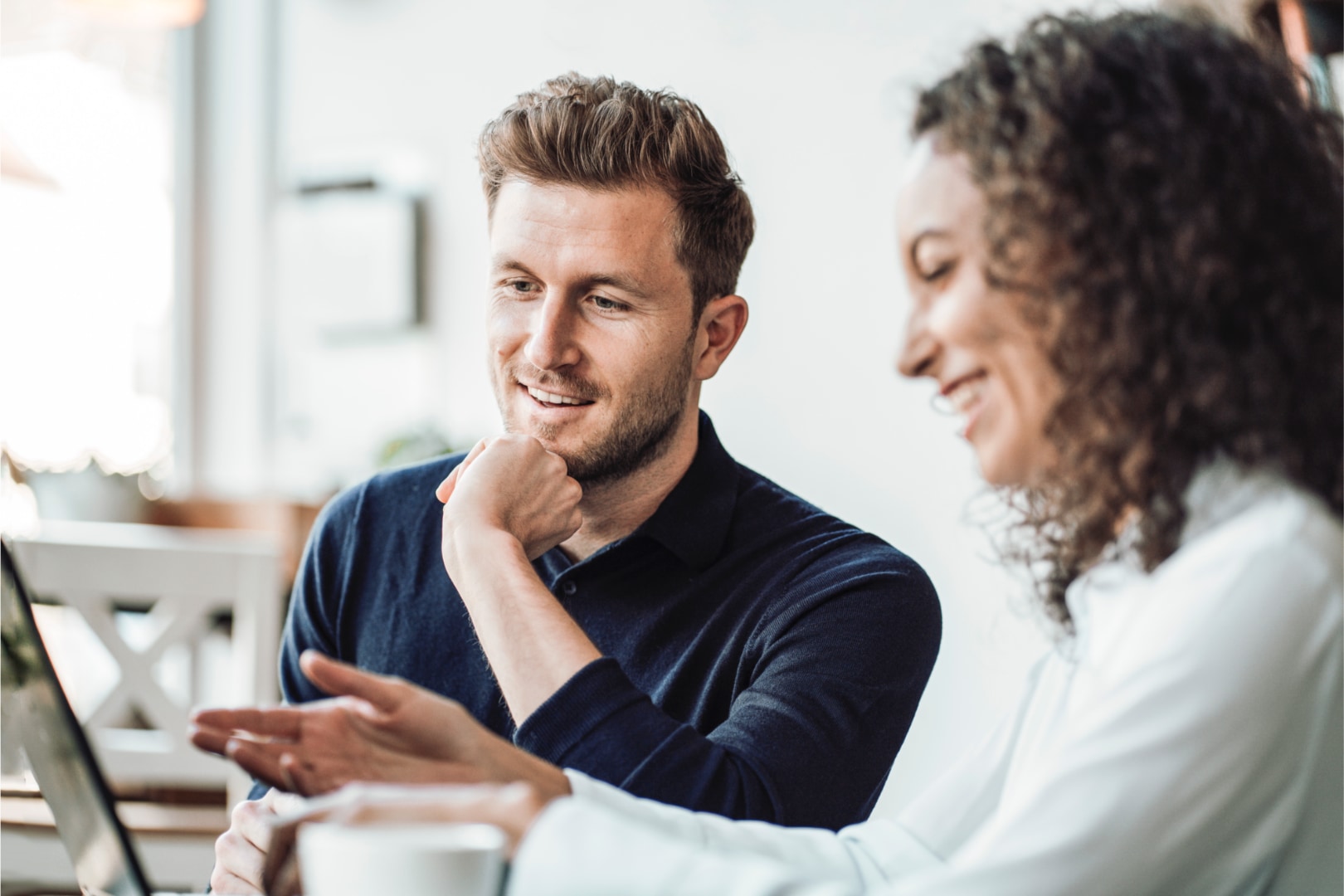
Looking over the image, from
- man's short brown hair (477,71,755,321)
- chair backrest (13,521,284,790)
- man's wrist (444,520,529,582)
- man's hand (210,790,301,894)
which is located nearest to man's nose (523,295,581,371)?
man's short brown hair (477,71,755,321)

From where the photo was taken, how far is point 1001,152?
73 cm

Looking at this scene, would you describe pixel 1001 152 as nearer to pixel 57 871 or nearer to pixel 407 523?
pixel 57 871

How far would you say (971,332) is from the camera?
751 mm

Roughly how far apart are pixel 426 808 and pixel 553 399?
0.78 meters

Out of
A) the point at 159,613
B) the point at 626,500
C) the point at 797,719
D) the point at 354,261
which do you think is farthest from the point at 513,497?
the point at 354,261

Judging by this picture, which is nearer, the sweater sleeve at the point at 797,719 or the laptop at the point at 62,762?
the laptop at the point at 62,762

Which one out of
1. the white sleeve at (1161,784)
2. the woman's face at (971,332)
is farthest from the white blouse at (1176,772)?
the woman's face at (971,332)

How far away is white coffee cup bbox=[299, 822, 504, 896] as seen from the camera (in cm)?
47

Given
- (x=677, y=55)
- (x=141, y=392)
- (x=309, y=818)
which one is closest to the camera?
(x=309, y=818)

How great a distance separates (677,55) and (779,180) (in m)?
0.47

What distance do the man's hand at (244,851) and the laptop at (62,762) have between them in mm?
222

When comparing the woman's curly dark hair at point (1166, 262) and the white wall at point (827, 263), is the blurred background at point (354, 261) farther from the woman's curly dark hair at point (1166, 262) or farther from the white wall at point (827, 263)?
the woman's curly dark hair at point (1166, 262)

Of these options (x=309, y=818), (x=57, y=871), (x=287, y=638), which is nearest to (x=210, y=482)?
(x=287, y=638)

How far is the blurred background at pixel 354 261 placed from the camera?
112 inches
